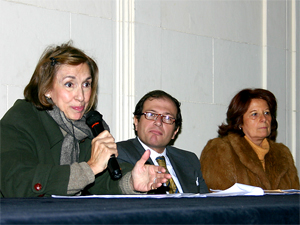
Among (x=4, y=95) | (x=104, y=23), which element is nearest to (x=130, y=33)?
(x=104, y=23)

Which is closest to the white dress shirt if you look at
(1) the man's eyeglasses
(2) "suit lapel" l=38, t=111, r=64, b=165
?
(1) the man's eyeglasses

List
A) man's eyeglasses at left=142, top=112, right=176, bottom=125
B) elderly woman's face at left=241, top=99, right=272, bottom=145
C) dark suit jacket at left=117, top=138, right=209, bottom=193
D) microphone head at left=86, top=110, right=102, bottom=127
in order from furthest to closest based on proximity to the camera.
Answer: elderly woman's face at left=241, top=99, right=272, bottom=145 → man's eyeglasses at left=142, top=112, right=176, bottom=125 → dark suit jacket at left=117, top=138, right=209, bottom=193 → microphone head at left=86, top=110, right=102, bottom=127

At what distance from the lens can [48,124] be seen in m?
2.31

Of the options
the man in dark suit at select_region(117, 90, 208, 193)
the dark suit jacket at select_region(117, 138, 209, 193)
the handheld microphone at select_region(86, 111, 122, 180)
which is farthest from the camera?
the man in dark suit at select_region(117, 90, 208, 193)

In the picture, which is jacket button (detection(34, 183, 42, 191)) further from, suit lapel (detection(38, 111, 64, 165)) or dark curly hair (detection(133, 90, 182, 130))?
dark curly hair (detection(133, 90, 182, 130))

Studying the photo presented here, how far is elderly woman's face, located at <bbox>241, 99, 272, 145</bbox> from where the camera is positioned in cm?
389

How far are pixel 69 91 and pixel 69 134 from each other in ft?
0.85

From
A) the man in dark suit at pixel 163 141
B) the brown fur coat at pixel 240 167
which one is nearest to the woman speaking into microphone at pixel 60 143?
the man in dark suit at pixel 163 141

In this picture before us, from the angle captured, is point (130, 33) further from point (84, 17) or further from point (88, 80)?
point (88, 80)

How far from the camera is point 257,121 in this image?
12.8 ft

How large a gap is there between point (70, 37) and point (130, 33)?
58 cm

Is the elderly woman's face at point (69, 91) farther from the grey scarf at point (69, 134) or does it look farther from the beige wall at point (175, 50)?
the beige wall at point (175, 50)

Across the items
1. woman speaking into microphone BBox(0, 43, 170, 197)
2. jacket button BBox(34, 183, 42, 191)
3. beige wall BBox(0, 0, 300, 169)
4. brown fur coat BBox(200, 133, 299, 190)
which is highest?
beige wall BBox(0, 0, 300, 169)

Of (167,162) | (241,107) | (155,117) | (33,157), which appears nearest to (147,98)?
(155,117)
